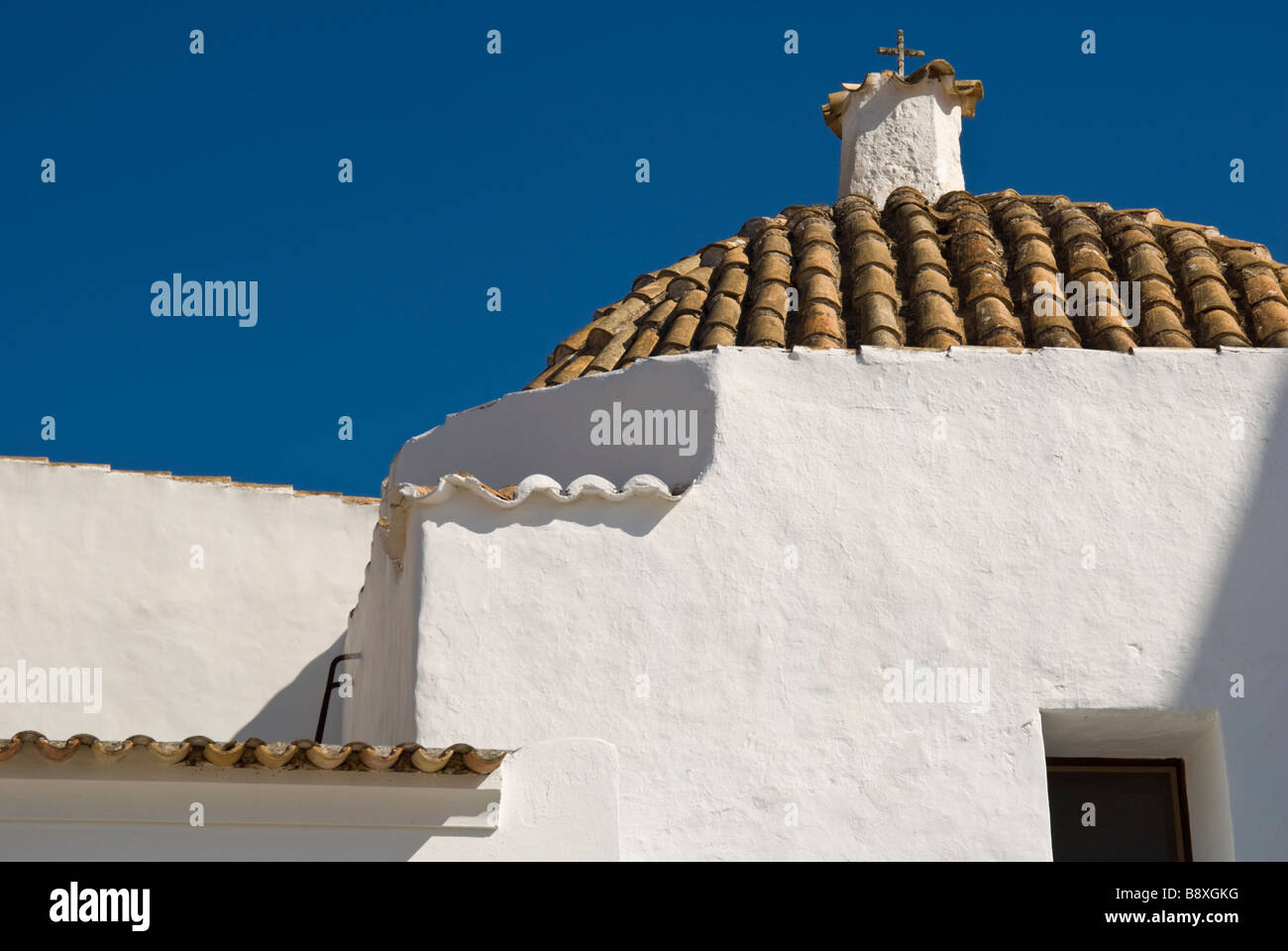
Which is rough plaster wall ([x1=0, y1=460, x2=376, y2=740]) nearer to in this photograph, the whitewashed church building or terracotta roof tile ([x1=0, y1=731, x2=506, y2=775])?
the whitewashed church building

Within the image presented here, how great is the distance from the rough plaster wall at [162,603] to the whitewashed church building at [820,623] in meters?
2.45

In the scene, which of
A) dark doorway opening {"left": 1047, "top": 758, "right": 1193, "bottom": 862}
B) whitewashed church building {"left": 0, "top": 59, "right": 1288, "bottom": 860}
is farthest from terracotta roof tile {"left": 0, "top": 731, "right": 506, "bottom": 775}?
dark doorway opening {"left": 1047, "top": 758, "right": 1193, "bottom": 862}

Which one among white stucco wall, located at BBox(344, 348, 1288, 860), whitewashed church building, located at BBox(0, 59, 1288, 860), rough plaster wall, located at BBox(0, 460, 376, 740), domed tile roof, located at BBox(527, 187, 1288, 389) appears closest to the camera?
whitewashed church building, located at BBox(0, 59, 1288, 860)

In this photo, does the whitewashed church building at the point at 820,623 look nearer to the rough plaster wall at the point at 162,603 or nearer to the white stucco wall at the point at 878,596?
the white stucco wall at the point at 878,596

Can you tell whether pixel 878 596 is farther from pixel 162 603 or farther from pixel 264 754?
pixel 162 603

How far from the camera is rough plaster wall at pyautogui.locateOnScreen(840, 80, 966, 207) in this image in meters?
11.4

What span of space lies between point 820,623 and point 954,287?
7.94 ft

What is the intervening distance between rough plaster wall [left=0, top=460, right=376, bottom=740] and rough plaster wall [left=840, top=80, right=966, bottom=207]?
4061mm

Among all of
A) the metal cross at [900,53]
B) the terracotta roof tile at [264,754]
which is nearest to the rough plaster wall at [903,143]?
the metal cross at [900,53]

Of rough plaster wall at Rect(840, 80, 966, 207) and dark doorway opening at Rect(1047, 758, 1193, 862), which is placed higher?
rough plaster wall at Rect(840, 80, 966, 207)

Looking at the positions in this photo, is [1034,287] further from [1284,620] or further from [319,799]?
[319,799]

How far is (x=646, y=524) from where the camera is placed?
7520 millimetres
